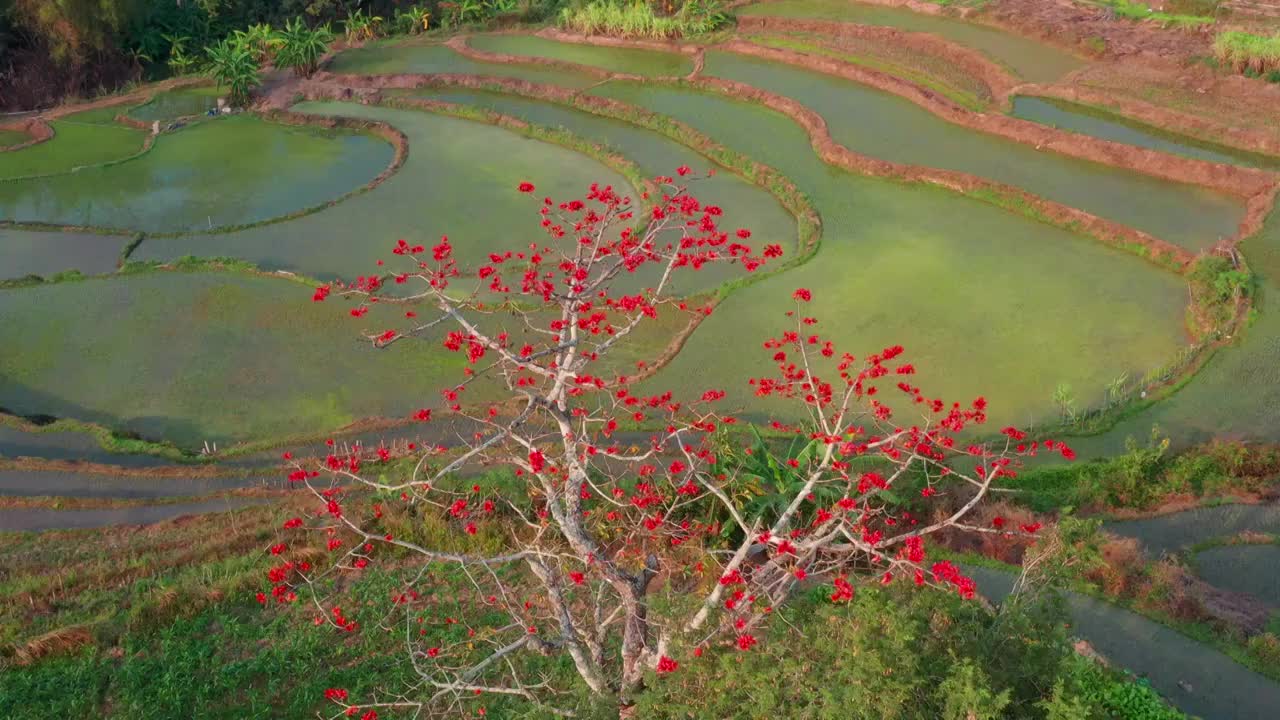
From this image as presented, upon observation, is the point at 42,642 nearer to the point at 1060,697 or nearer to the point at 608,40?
the point at 1060,697

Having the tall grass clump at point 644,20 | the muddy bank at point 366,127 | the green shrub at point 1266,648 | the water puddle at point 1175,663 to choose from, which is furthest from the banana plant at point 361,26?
the green shrub at point 1266,648

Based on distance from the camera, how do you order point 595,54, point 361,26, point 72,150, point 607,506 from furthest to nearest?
point 361,26 → point 595,54 → point 72,150 → point 607,506

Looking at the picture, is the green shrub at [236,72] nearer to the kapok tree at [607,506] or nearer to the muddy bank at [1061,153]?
the kapok tree at [607,506]

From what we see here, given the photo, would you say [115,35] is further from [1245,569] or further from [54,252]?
[1245,569]

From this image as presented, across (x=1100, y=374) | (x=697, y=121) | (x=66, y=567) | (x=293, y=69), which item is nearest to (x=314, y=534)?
(x=66, y=567)

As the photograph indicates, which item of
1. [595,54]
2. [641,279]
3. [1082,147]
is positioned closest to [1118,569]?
[641,279]
